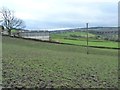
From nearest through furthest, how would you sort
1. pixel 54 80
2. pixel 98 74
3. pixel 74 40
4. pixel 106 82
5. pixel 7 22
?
pixel 54 80
pixel 106 82
pixel 98 74
pixel 74 40
pixel 7 22

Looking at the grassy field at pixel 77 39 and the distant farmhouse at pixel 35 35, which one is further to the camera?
the distant farmhouse at pixel 35 35

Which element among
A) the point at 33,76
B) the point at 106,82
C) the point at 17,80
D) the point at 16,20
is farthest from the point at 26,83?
the point at 16,20

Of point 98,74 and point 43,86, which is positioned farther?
point 98,74

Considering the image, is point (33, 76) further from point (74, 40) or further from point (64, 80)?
point (74, 40)

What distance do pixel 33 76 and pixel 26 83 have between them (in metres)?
1.01

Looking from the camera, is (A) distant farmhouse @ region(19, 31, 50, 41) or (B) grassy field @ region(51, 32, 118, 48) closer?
(B) grassy field @ region(51, 32, 118, 48)

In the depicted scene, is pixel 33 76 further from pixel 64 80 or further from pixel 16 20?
pixel 16 20

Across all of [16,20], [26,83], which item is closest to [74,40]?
[16,20]

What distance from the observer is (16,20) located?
6328 cm

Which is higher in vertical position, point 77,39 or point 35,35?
point 35,35

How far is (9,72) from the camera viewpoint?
9.48m

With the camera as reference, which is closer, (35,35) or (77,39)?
(77,39)

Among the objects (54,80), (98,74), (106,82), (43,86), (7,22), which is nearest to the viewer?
(43,86)

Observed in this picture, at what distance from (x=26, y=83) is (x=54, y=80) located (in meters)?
1.04
